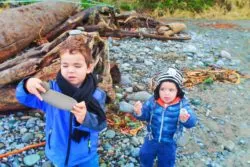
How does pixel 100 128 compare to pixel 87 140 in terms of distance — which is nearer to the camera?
pixel 100 128

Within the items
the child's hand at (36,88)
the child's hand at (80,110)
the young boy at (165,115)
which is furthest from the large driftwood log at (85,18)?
the child's hand at (80,110)

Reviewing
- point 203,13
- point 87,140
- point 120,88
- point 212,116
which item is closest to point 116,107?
point 120,88

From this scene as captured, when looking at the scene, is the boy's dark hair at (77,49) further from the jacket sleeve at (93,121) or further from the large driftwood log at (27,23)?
the large driftwood log at (27,23)

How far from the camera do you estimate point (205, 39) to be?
865 centimetres

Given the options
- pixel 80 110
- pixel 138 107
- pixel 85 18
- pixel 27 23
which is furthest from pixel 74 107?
pixel 85 18

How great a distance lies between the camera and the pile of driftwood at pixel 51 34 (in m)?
4.24

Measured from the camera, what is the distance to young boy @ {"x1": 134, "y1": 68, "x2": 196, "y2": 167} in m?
3.02

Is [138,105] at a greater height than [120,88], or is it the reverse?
[138,105]

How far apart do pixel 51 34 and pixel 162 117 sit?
159 inches

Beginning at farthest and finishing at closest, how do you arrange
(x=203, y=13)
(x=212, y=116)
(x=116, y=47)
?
(x=203, y=13)
(x=116, y=47)
(x=212, y=116)

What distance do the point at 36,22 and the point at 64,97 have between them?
14.1 feet

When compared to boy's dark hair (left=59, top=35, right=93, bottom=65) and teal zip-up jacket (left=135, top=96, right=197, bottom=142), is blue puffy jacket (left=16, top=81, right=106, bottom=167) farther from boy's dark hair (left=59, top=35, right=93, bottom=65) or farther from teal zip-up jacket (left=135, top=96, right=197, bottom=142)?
teal zip-up jacket (left=135, top=96, right=197, bottom=142)

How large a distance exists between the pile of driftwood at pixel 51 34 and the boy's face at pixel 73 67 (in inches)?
44.6

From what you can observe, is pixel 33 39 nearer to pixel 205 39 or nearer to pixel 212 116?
pixel 212 116
